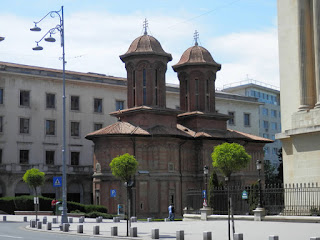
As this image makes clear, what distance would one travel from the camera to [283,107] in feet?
105

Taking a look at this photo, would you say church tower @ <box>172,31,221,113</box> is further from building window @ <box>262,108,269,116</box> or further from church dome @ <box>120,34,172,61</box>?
building window @ <box>262,108,269,116</box>

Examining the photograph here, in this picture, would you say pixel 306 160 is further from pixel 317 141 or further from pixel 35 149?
pixel 35 149

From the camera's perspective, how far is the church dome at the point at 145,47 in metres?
57.5

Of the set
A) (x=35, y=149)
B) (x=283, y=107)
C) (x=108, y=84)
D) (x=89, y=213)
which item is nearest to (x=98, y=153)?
(x=89, y=213)

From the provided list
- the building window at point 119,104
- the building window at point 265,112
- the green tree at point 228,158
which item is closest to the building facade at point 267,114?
the building window at point 265,112

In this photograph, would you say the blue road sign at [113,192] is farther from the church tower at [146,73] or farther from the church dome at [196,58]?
the church dome at [196,58]

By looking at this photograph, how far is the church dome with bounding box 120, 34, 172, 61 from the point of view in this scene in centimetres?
5753

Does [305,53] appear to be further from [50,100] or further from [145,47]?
[50,100]

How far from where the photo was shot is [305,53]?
3022 centimetres

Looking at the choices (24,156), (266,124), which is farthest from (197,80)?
(266,124)

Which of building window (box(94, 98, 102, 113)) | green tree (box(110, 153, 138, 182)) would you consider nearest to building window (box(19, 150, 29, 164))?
building window (box(94, 98, 102, 113))

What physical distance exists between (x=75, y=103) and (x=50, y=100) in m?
3.23

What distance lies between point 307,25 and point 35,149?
4168 cm

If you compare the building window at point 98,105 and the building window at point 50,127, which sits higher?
the building window at point 98,105
